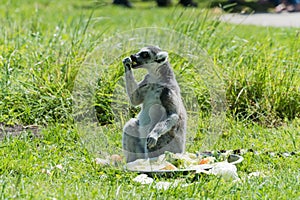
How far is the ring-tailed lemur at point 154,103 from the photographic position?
15.3 ft

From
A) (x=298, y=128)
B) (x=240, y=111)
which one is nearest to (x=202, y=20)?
(x=240, y=111)

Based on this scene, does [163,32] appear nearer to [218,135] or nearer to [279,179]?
[218,135]

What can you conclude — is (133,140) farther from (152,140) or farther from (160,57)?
(160,57)

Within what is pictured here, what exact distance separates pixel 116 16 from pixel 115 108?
880cm

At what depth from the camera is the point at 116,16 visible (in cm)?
1402

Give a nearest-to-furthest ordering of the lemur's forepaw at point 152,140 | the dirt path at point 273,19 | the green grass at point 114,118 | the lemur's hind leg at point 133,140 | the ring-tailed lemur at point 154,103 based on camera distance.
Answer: the green grass at point 114,118
the lemur's forepaw at point 152,140
the ring-tailed lemur at point 154,103
the lemur's hind leg at point 133,140
the dirt path at point 273,19

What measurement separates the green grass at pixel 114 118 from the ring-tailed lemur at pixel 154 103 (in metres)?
0.26

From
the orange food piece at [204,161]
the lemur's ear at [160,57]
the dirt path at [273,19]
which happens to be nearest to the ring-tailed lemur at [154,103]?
the lemur's ear at [160,57]

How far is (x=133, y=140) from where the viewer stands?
4.79 metres

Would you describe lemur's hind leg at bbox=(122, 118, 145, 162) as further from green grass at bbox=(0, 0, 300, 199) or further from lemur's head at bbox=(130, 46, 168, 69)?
lemur's head at bbox=(130, 46, 168, 69)

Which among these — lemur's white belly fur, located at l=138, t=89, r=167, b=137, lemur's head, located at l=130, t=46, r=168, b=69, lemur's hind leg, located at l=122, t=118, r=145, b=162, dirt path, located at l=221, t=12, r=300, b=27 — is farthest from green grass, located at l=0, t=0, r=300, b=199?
dirt path, located at l=221, t=12, r=300, b=27

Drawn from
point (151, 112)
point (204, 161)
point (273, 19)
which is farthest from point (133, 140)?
point (273, 19)

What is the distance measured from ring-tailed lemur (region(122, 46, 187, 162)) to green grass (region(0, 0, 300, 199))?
265 millimetres

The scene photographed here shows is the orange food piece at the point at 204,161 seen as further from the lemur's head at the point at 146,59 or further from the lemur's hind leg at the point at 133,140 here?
the lemur's head at the point at 146,59
